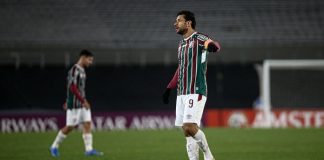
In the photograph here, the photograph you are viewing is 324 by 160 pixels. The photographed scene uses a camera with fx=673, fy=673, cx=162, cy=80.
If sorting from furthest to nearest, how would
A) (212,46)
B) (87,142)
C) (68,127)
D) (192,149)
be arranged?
(68,127) < (87,142) < (192,149) < (212,46)

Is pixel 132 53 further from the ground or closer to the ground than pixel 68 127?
further from the ground

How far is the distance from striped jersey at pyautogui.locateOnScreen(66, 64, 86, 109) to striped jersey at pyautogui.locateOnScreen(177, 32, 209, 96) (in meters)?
5.17

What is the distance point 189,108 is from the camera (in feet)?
29.1

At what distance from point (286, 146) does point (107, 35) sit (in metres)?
18.4

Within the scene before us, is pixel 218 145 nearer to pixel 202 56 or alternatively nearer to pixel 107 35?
pixel 202 56

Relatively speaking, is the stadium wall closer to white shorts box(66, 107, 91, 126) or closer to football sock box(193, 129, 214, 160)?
white shorts box(66, 107, 91, 126)

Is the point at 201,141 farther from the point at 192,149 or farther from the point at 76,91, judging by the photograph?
the point at 76,91

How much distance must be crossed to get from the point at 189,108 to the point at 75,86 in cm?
542

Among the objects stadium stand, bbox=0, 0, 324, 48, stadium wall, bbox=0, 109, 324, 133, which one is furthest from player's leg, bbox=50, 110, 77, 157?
stadium stand, bbox=0, 0, 324, 48

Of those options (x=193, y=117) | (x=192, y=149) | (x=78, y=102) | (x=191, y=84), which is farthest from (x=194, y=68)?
(x=78, y=102)

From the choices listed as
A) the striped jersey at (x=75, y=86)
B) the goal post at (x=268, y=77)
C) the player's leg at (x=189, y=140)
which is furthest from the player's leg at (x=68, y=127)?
the goal post at (x=268, y=77)

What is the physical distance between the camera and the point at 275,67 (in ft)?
94.8

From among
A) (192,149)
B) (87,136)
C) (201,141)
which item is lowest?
(87,136)

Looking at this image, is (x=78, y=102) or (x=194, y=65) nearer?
(x=194, y=65)
